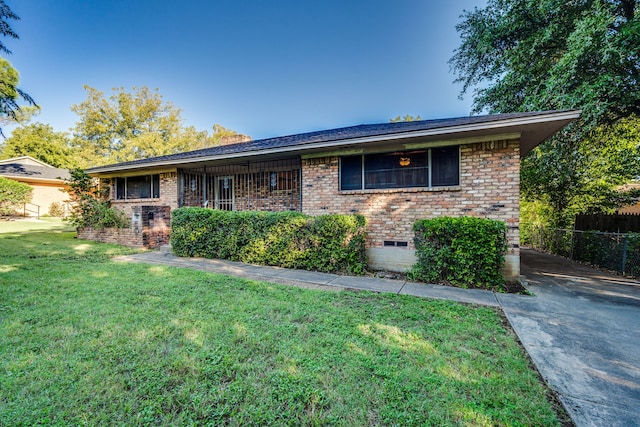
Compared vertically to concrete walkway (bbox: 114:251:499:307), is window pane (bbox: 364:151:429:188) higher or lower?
higher

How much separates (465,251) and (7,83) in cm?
1526

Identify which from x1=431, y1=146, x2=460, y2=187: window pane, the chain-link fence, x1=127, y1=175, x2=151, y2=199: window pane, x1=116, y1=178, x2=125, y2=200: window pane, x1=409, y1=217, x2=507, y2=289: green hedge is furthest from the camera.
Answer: x1=116, y1=178, x2=125, y2=200: window pane

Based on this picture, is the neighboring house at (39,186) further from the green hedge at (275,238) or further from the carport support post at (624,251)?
the carport support post at (624,251)

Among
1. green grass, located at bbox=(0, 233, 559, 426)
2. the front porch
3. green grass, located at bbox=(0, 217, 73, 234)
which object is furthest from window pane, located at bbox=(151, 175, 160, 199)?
green grass, located at bbox=(0, 233, 559, 426)

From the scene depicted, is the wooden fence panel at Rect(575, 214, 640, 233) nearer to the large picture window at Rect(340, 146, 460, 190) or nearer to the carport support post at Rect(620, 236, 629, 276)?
the carport support post at Rect(620, 236, 629, 276)

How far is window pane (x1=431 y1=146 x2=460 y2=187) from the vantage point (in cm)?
609

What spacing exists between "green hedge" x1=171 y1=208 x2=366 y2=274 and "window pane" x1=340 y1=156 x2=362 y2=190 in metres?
1.11

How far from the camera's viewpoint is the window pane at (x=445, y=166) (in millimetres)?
6094

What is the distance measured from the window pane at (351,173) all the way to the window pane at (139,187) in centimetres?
857

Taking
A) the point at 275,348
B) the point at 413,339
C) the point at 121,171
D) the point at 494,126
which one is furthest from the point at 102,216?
the point at 494,126

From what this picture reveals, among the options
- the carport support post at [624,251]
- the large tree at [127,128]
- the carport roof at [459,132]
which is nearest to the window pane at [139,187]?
the carport roof at [459,132]

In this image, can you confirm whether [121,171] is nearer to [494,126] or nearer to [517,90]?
[494,126]

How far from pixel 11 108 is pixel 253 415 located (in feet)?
44.8

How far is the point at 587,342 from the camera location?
115 inches
